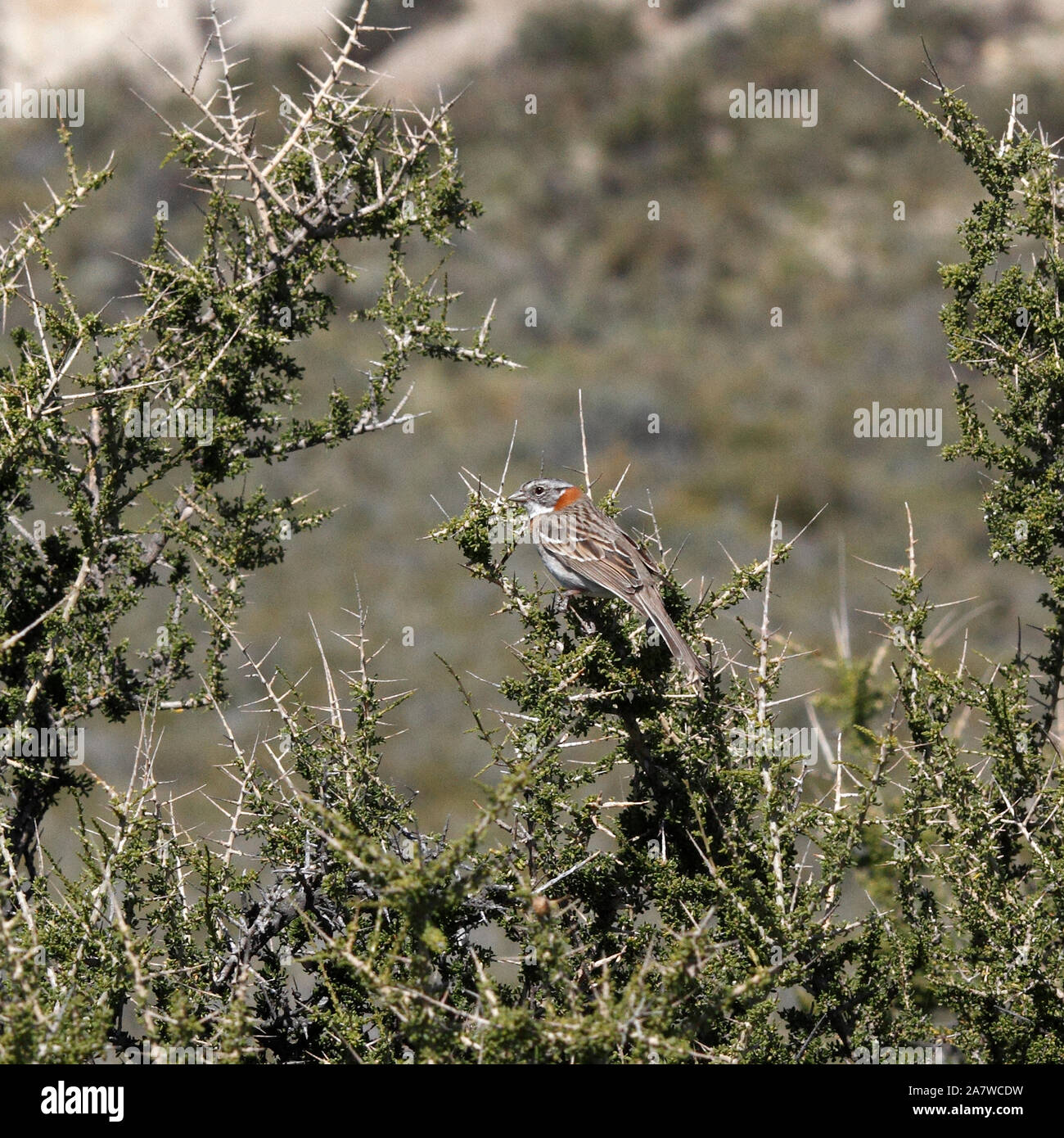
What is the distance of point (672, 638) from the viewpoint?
4895mm

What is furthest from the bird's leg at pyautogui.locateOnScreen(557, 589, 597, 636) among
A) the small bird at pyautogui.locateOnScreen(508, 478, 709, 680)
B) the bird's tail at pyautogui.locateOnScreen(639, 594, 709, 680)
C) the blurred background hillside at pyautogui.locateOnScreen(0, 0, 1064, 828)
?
the blurred background hillside at pyautogui.locateOnScreen(0, 0, 1064, 828)

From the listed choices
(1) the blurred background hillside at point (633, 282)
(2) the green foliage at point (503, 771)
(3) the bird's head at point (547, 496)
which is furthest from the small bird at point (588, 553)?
(1) the blurred background hillside at point (633, 282)

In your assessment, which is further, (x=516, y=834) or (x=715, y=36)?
(x=715, y=36)

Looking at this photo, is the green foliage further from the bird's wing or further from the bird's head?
the bird's head

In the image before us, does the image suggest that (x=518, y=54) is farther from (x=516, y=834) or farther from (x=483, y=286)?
(x=516, y=834)

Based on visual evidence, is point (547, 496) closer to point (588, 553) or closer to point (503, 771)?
point (588, 553)

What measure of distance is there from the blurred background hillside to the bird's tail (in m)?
6.60

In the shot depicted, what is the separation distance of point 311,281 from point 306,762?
2277 mm

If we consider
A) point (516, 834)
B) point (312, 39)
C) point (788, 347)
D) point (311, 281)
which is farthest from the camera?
point (312, 39)

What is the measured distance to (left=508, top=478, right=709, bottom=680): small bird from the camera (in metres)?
5.26

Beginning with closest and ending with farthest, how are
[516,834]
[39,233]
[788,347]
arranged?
[516,834]
[39,233]
[788,347]

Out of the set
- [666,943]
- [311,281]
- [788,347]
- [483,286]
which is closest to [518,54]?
[483,286]

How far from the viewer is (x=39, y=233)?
4.64 m

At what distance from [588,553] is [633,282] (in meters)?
23.3
